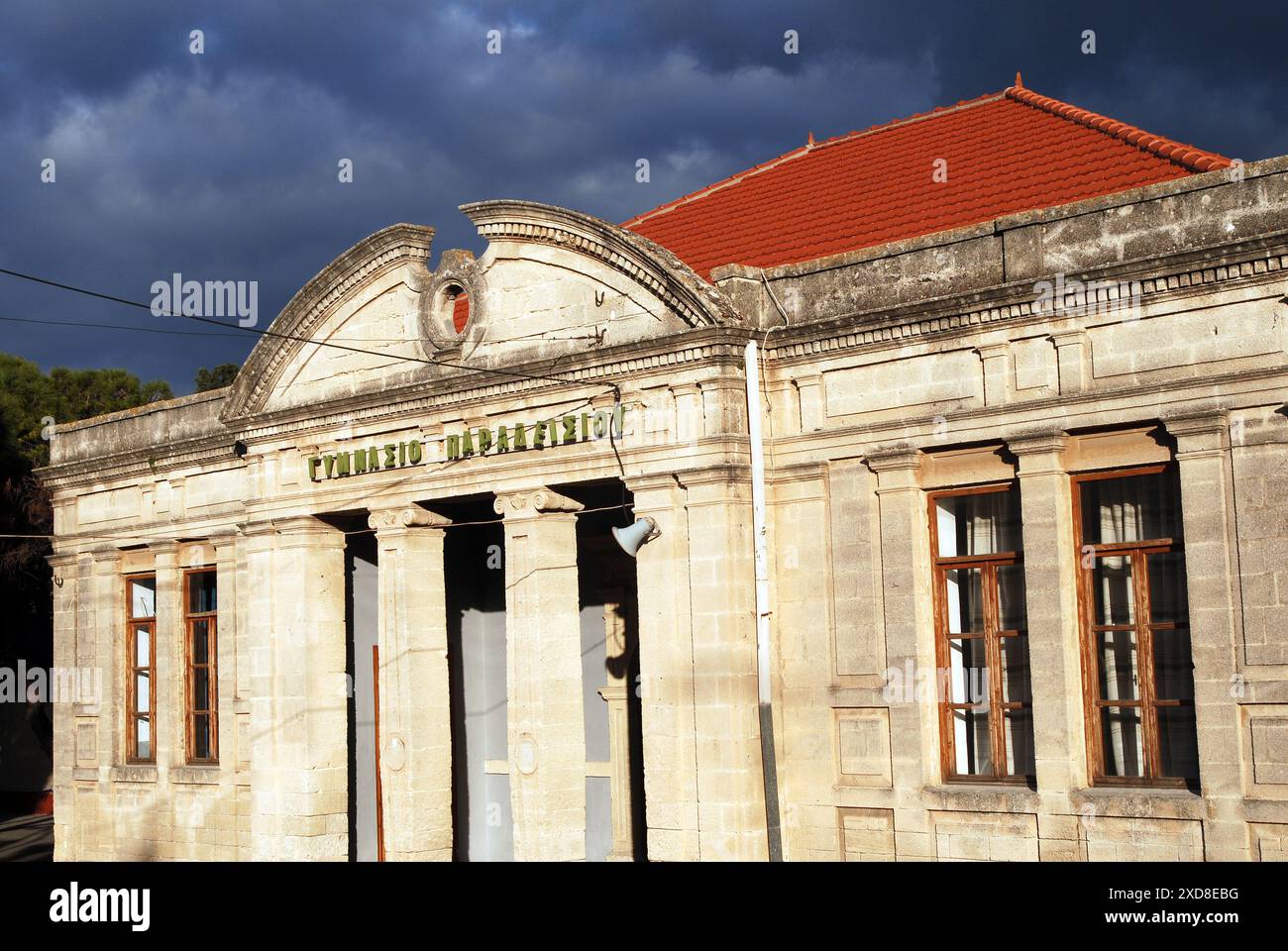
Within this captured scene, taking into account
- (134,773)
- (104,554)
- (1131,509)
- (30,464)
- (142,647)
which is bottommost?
(134,773)

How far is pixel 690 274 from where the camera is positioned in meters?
14.6

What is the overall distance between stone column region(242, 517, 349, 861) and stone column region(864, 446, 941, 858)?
729 centimetres

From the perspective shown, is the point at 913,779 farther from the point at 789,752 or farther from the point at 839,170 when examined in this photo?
the point at 839,170

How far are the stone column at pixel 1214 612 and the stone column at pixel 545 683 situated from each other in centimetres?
624

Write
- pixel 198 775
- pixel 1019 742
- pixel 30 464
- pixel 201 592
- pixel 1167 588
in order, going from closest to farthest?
pixel 1167 588
pixel 1019 742
pixel 198 775
pixel 201 592
pixel 30 464

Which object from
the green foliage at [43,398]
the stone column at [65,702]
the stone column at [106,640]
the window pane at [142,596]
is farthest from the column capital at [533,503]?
the green foliage at [43,398]

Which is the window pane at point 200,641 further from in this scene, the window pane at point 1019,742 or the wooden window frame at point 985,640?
the window pane at point 1019,742

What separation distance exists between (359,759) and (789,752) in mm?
7462

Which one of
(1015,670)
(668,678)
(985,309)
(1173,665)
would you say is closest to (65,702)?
(668,678)

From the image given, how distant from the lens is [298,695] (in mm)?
17953

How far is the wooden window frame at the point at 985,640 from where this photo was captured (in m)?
13.5

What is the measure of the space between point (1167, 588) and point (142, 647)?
14.9 metres

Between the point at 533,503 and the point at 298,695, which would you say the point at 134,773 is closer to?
the point at 298,695
